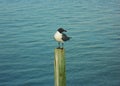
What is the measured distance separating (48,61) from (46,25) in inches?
359

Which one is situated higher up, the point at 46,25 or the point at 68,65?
the point at 46,25

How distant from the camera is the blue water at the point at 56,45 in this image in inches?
686

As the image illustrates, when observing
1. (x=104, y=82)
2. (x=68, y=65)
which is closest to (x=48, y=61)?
(x=68, y=65)

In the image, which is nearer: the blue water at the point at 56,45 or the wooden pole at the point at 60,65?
the wooden pole at the point at 60,65

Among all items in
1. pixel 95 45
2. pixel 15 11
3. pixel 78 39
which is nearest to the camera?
pixel 95 45

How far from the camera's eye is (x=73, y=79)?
17031 millimetres

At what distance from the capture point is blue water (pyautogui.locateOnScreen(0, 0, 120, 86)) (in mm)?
17422

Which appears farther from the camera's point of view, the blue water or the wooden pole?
the blue water

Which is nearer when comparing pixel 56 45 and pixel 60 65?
pixel 60 65

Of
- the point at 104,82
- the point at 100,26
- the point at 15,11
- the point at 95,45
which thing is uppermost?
the point at 15,11

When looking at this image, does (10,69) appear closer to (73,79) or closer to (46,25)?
(73,79)

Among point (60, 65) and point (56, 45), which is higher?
point (56, 45)

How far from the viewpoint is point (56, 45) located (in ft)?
73.6

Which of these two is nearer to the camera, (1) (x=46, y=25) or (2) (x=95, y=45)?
(2) (x=95, y=45)
